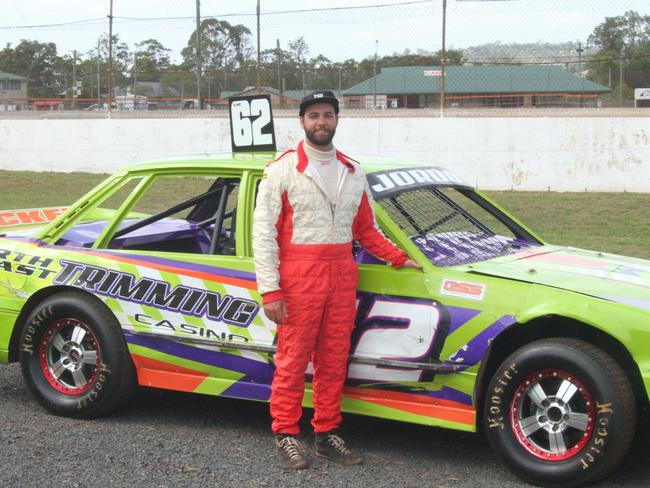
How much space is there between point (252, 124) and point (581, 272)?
2042mm

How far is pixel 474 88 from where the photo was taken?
66.4ft

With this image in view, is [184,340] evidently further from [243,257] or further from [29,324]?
[29,324]

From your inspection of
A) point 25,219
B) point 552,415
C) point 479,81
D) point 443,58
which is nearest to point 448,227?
point 552,415

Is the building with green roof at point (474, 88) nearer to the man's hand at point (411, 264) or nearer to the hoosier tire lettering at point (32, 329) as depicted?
the hoosier tire lettering at point (32, 329)

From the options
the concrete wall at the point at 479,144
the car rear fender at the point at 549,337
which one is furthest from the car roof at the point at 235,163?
the concrete wall at the point at 479,144

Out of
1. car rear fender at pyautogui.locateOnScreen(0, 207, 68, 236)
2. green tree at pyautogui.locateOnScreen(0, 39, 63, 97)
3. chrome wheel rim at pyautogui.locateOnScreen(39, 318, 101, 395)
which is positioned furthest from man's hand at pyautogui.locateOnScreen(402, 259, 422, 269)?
green tree at pyautogui.locateOnScreen(0, 39, 63, 97)

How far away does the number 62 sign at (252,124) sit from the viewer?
538 centimetres

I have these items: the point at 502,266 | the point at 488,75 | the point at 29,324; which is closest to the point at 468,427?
the point at 502,266

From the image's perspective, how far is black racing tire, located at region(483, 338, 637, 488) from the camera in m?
3.93

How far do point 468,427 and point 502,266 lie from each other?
78 centimetres

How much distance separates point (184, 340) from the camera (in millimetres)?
4828

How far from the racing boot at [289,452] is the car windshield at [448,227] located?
3.44 ft

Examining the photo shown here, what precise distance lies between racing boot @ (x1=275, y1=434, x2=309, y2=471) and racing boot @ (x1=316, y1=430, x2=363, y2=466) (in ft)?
0.34

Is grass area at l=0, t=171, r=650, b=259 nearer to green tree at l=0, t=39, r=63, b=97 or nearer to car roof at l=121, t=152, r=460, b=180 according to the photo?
car roof at l=121, t=152, r=460, b=180
